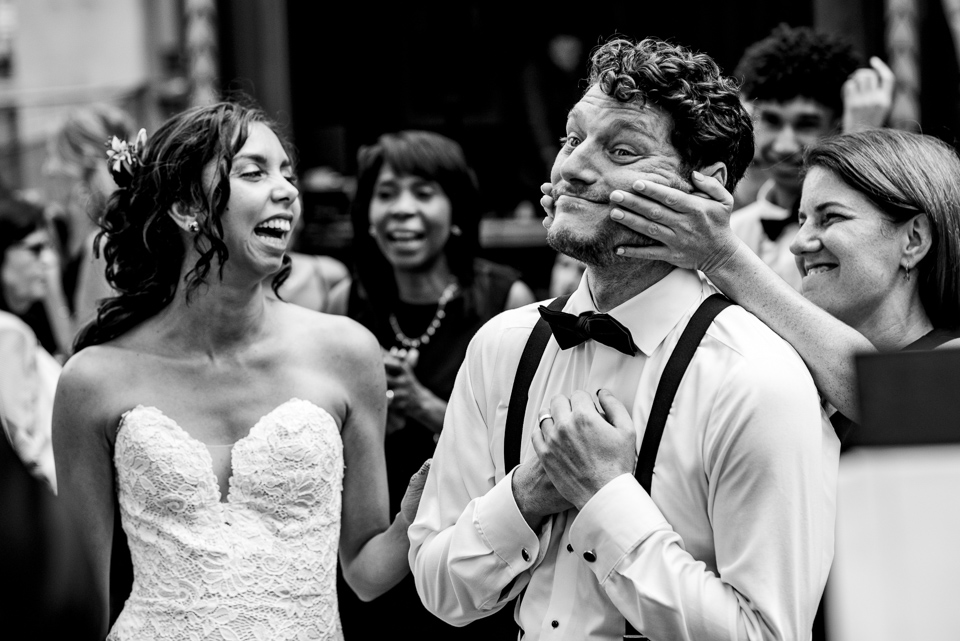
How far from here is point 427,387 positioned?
405cm

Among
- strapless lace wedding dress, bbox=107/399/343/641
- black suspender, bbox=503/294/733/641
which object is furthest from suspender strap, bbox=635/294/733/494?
strapless lace wedding dress, bbox=107/399/343/641

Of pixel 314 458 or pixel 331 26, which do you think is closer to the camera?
pixel 314 458

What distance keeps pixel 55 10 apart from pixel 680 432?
34.7ft

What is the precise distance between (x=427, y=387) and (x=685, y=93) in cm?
207

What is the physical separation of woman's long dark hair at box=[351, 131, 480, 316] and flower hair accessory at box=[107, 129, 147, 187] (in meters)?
1.35

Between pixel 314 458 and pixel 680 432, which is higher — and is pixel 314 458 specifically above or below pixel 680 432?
below

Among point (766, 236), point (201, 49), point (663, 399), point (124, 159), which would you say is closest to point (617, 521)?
point (663, 399)

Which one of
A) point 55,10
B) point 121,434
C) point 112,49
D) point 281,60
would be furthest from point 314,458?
point 55,10

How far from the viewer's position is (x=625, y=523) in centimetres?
198

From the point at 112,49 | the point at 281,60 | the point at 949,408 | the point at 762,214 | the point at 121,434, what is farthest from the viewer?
the point at 112,49

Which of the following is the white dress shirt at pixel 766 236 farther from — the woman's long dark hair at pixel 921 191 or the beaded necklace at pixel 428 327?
the woman's long dark hair at pixel 921 191

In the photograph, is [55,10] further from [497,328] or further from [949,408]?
[949,408]

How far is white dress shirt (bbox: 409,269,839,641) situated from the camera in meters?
1.96

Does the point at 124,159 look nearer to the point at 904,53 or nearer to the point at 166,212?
the point at 166,212
